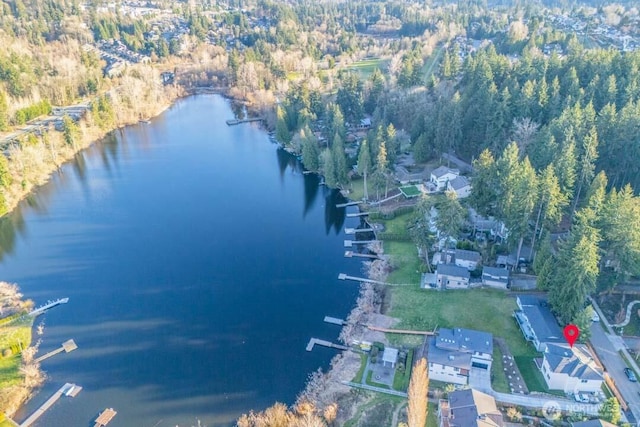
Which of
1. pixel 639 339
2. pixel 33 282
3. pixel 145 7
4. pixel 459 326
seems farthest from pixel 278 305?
pixel 145 7

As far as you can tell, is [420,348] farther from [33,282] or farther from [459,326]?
[33,282]

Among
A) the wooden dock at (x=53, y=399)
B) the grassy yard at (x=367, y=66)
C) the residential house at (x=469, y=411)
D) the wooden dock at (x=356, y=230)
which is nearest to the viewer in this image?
the residential house at (x=469, y=411)

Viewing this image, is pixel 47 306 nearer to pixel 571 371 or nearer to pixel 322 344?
pixel 322 344

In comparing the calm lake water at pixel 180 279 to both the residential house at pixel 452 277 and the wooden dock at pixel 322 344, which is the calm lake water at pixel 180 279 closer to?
the wooden dock at pixel 322 344

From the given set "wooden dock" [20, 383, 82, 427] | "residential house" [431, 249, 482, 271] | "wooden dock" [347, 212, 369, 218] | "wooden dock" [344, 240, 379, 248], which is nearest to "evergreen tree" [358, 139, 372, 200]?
"wooden dock" [347, 212, 369, 218]

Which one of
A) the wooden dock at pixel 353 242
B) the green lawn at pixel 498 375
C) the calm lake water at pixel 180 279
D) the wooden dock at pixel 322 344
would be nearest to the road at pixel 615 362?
the green lawn at pixel 498 375

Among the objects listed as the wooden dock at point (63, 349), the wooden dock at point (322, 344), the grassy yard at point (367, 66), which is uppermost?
the grassy yard at point (367, 66)

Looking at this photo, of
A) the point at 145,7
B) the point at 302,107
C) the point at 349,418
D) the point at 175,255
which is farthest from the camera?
the point at 145,7
